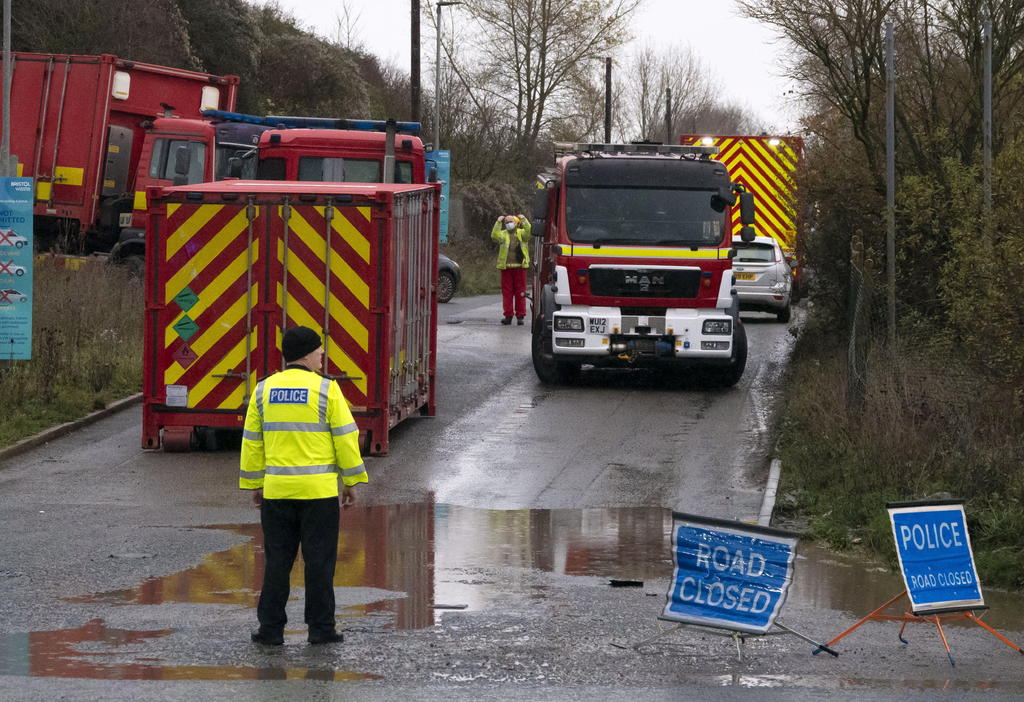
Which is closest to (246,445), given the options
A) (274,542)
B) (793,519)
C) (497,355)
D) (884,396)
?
(274,542)

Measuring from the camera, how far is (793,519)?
1123 centimetres

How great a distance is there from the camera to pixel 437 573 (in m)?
9.48

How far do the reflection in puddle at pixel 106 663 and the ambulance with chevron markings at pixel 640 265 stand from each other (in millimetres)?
10286

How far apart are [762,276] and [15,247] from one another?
50.4ft

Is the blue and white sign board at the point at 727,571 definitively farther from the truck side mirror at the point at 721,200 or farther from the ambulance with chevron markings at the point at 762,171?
the ambulance with chevron markings at the point at 762,171

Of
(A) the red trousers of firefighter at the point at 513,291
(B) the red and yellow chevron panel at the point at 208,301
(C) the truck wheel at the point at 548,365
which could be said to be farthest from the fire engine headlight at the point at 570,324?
(A) the red trousers of firefighter at the point at 513,291

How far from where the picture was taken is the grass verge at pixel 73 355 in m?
15.2

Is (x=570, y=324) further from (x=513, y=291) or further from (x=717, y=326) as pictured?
(x=513, y=291)

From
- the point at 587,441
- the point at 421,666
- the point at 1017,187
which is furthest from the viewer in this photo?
the point at 587,441

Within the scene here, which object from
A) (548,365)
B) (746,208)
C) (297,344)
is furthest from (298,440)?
(746,208)

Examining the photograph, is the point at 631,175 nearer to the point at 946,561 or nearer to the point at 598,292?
the point at 598,292

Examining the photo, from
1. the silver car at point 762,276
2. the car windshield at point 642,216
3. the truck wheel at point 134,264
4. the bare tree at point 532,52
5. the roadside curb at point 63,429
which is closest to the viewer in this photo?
the roadside curb at point 63,429

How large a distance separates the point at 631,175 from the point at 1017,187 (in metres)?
5.52

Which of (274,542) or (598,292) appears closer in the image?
(274,542)
